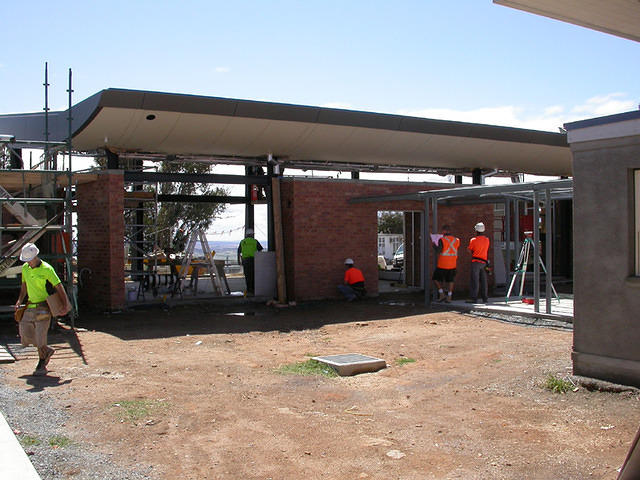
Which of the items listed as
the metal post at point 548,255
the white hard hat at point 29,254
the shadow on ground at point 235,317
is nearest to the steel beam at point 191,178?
the shadow on ground at point 235,317

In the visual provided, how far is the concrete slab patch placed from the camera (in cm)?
873

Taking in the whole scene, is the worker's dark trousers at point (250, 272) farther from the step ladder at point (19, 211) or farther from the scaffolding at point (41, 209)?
the step ladder at point (19, 211)

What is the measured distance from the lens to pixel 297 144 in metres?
16.4

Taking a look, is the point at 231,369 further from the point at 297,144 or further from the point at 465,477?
the point at 297,144

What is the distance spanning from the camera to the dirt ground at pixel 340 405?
5.38 m

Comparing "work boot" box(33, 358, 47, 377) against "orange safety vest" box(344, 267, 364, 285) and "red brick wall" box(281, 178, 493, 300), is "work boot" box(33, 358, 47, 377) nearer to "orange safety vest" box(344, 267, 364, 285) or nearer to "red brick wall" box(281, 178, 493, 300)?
"red brick wall" box(281, 178, 493, 300)

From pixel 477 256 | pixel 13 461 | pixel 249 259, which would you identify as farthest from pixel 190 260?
pixel 13 461

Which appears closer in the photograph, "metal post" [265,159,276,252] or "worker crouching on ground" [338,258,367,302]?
"worker crouching on ground" [338,258,367,302]

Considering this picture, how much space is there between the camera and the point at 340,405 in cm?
720

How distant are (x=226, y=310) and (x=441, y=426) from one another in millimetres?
9283

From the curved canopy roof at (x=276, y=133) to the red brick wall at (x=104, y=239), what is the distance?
1024 millimetres

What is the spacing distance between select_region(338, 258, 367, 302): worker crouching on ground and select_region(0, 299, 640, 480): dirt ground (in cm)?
430

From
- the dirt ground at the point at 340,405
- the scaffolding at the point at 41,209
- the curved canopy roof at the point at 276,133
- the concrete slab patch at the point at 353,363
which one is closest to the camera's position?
the dirt ground at the point at 340,405

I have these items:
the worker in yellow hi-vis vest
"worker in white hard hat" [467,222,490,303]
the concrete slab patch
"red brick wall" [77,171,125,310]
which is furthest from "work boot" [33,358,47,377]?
"worker in white hard hat" [467,222,490,303]
